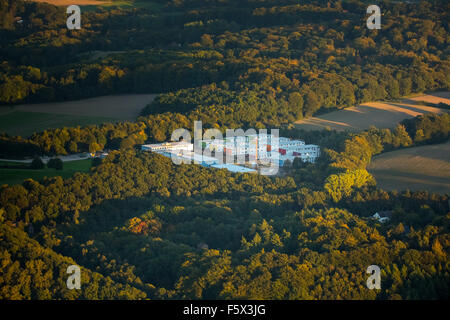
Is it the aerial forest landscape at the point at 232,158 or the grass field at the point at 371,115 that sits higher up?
the aerial forest landscape at the point at 232,158

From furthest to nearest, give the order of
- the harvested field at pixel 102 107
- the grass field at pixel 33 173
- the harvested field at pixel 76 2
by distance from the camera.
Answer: the harvested field at pixel 76 2, the harvested field at pixel 102 107, the grass field at pixel 33 173

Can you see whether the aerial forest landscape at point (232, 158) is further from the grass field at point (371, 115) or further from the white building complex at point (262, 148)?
the grass field at point (371, 115)

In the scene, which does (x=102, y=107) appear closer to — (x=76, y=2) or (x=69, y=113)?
(x=69, y=113)

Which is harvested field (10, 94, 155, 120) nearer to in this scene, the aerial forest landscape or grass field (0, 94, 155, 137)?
grass field (0, 94, 155, 137)

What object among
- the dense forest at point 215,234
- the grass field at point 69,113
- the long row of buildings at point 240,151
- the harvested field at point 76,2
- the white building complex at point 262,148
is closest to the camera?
the dense forest at point 215,234

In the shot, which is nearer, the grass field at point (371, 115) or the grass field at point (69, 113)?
the grass field at point (69, 113)

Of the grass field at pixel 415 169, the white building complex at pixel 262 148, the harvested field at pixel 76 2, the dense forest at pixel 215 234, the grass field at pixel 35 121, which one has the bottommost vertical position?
the grass field at pixel 415 169

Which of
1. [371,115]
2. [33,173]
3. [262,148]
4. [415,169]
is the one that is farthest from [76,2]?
[33,173]

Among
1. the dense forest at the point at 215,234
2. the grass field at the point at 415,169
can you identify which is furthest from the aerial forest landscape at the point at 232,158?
the grass field at the point at 415,169
